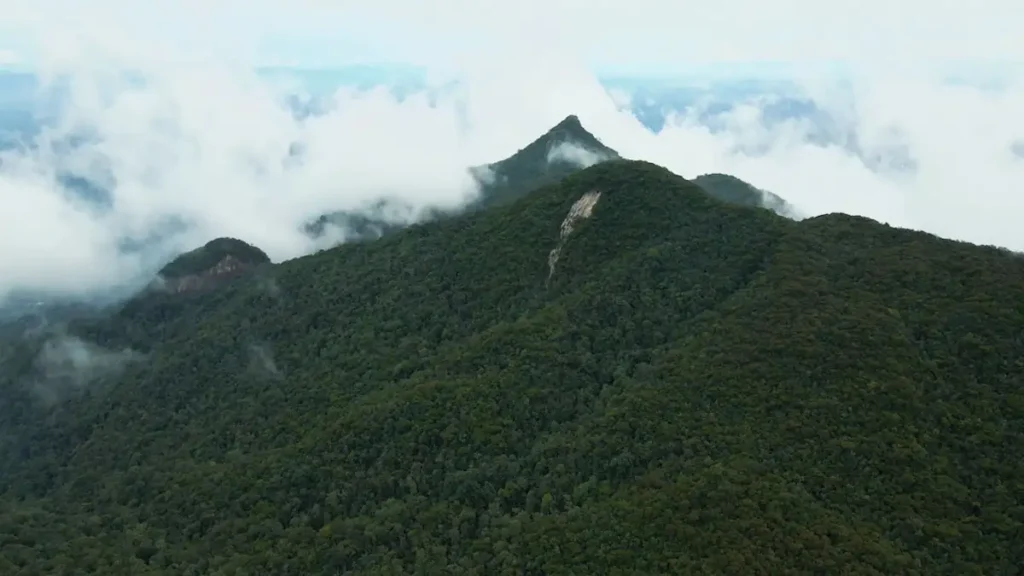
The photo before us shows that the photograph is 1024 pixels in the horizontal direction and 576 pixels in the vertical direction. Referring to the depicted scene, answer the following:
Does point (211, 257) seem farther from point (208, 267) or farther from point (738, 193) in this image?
point (738, 193)

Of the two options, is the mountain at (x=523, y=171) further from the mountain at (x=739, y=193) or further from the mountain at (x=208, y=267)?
the mountain at (x=208, y=267)

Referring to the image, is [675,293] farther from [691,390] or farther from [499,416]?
[499,416]

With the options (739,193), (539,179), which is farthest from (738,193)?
(539,179)

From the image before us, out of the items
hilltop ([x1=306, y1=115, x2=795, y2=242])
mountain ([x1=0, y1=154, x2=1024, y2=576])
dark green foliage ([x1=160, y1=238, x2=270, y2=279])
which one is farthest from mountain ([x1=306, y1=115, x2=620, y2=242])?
mountain ([x1=0, y1=154, x2=1024, y2=576])

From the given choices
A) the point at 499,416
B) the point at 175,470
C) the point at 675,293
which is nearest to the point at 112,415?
the point at 175,470

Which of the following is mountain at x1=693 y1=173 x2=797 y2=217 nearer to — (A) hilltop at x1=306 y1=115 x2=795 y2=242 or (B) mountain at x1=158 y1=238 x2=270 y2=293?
(A) hilltop at x1=306 y1=115 x2=795 y2=242

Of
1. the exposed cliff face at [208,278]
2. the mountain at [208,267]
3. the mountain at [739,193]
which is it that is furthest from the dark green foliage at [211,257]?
the mountain at [739,193]

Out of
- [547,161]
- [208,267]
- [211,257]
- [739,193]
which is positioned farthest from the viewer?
[547,161]
